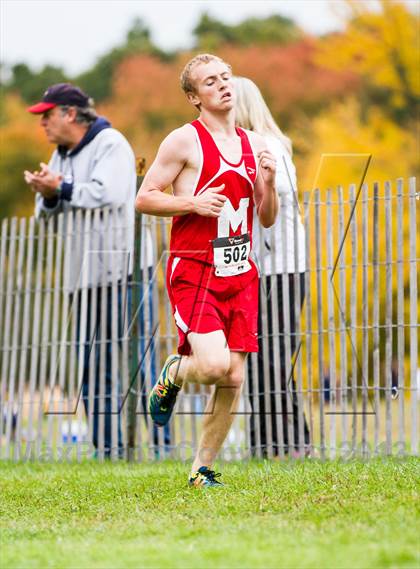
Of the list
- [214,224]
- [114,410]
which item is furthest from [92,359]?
[214,224]

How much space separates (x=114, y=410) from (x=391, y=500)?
12.7ft

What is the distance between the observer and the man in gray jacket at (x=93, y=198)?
852 centimetres

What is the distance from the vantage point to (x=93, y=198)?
28.3 ft

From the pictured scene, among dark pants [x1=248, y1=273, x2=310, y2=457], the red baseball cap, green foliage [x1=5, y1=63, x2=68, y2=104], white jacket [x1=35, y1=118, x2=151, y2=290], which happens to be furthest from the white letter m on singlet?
green foliage [x1=5, y1=63, x2=68, y2=104]

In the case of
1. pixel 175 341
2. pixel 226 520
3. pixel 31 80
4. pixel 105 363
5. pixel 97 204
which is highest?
pixel 31 80

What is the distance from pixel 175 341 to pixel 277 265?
1.15 metres

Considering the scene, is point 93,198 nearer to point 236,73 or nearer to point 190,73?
point 190,73

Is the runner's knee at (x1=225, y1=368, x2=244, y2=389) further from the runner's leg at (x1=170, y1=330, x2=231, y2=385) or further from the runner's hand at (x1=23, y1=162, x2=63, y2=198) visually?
the runner's hand at (x1=23, y1=162, x2=63, y2=198)

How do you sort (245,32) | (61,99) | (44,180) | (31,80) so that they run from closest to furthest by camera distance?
1. (44,180)
2. (61,99)
3. (31,80)
4. (245,32)

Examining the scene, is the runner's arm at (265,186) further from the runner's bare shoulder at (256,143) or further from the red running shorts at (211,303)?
the red running shorts at (211,303)

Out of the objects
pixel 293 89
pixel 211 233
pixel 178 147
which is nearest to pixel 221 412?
pixel 211 233

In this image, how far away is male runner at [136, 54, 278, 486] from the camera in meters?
5.75

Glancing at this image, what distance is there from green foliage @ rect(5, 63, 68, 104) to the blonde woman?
29130 millimetres

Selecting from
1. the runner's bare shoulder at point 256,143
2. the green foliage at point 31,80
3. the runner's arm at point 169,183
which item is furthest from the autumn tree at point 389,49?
the runner's arm at point 169,183
